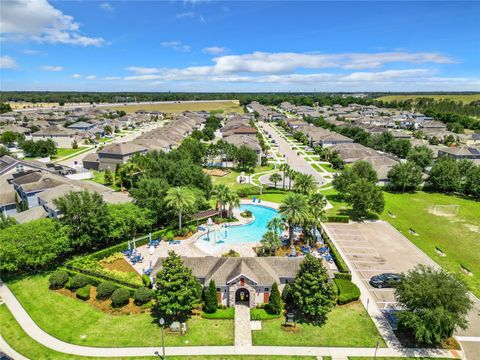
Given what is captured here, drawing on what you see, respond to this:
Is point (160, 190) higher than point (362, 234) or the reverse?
higher

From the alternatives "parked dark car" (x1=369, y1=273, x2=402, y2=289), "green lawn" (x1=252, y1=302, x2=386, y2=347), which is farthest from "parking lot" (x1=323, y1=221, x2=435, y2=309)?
"green lawn" (x1=252, y1=302, x2=386, y2=347)

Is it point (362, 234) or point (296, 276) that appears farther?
point (362, 234)

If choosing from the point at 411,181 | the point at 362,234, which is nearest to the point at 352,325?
the point at 362,234

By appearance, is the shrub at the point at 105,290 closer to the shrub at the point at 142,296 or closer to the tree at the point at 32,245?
the shrub at the point at 142,296

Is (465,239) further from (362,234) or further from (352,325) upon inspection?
(352,325)

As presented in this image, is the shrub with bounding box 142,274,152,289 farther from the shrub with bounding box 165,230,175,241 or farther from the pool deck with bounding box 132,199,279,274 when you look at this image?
the shrub with bounding box 165,230,175,241

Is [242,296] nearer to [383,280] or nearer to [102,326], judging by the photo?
[102,326]

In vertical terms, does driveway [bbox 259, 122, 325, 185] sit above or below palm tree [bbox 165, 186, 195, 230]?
below
